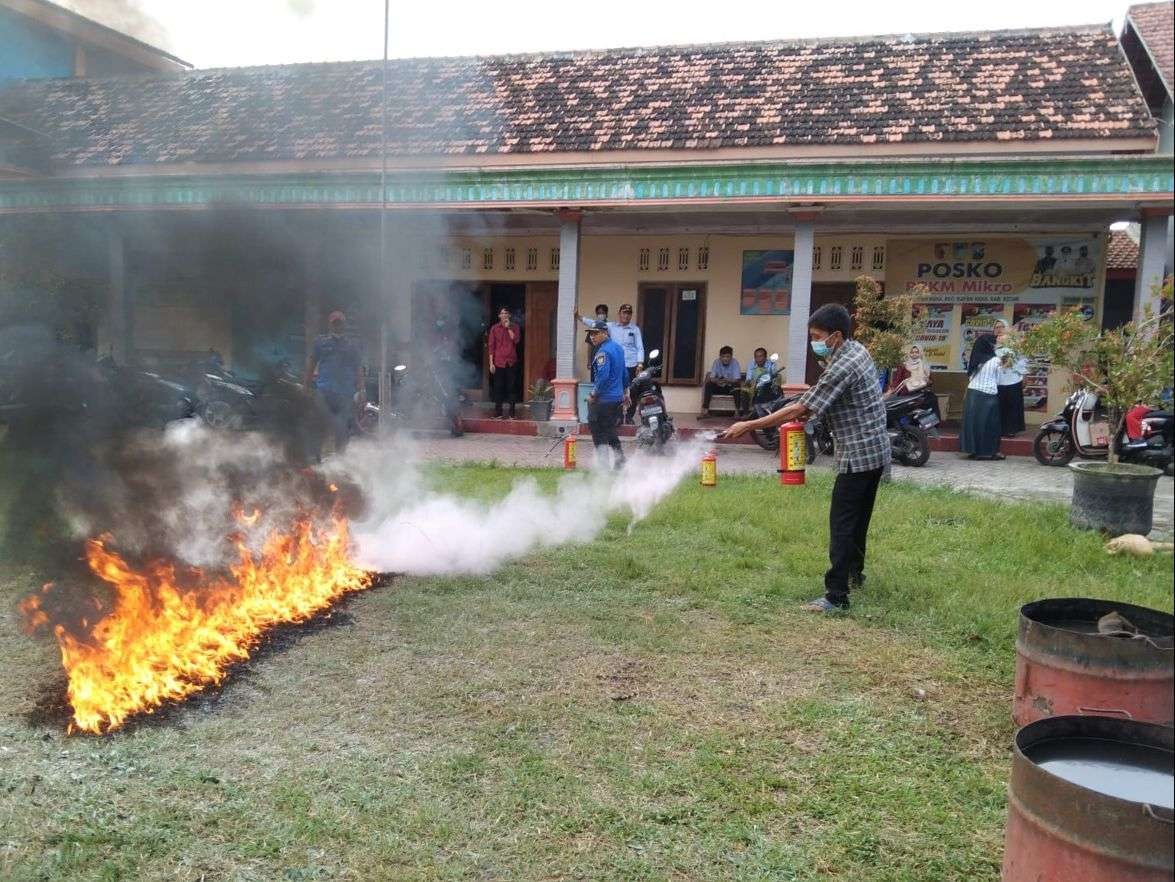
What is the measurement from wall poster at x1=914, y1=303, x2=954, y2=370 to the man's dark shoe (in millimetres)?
9936

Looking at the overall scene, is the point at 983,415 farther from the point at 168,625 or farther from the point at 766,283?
the point at 168,625

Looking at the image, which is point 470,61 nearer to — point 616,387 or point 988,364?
point 616,387

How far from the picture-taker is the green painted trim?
633 centimetres

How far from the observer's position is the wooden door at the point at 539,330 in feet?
49.3

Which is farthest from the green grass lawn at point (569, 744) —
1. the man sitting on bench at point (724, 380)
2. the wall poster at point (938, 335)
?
the wall poster at point (938, 335)

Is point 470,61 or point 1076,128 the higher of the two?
point 470,61

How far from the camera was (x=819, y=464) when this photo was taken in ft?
33.6

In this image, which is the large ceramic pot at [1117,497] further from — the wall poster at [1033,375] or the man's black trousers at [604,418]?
the wall poster at [1033,375]

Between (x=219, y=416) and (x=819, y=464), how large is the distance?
6968 millimetres

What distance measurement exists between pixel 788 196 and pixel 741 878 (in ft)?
32.8

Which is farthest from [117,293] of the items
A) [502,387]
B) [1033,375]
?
[1033,375]

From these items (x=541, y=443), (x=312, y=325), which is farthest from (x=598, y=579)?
(x=541, y=443)

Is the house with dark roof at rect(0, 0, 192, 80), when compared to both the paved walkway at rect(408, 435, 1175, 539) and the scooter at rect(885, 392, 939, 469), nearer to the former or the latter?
the paved walkway at rect(408, 435, 1175, 539)

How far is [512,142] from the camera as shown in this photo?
12805 mm
